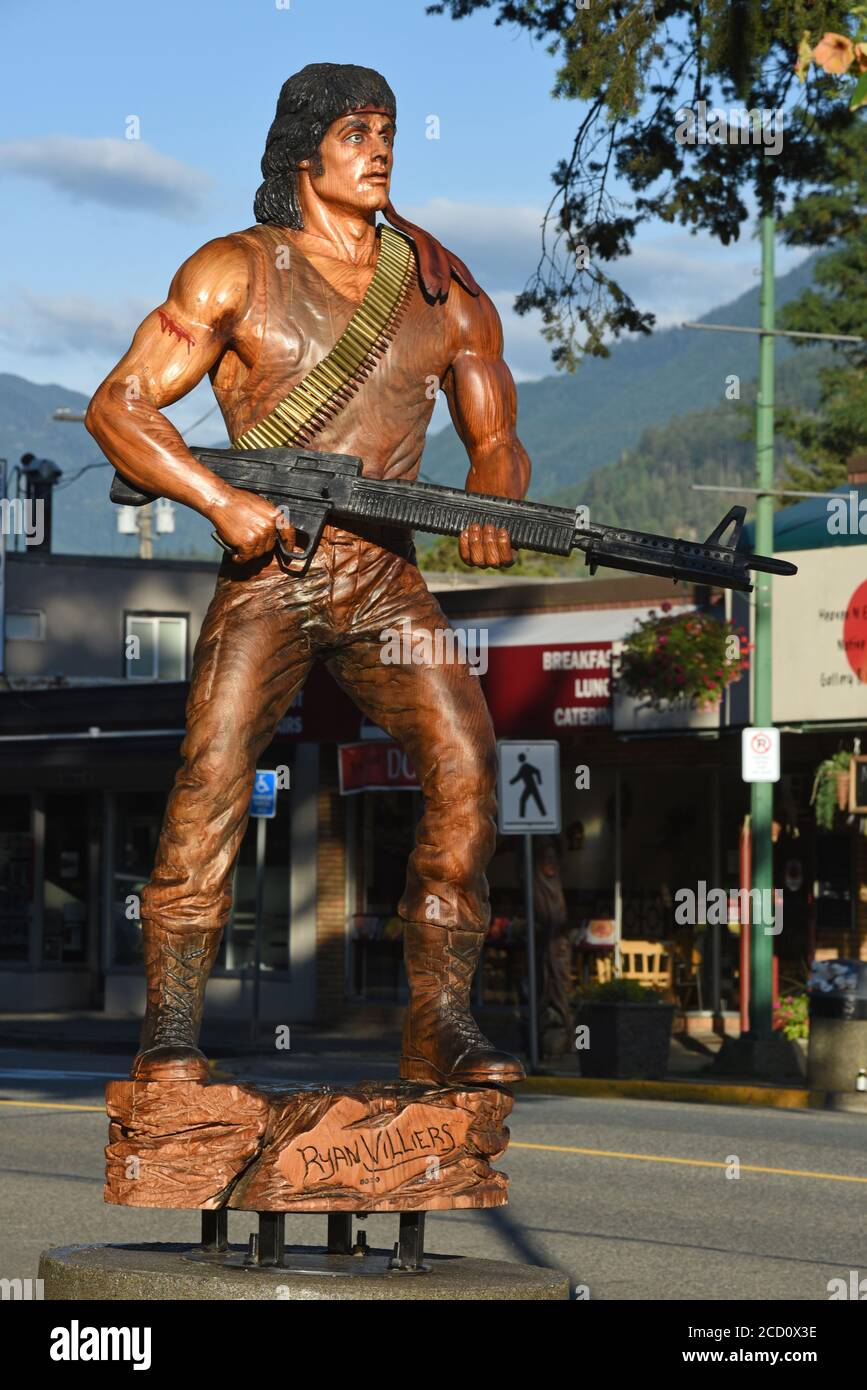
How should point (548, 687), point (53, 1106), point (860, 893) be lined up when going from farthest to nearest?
point (548, 687)
point (860, 893)
point (53, 1106)

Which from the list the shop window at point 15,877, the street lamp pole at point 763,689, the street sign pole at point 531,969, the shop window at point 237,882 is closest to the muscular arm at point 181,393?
the street sign pole at point 531,969

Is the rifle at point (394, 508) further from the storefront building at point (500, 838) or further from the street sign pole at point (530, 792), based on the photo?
the storefront building at point (500, 838)

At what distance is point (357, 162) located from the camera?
5734 millimetres

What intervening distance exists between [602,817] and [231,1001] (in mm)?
5902

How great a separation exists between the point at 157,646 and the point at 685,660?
1052 inches

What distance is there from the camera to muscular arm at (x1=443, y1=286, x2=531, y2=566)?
590cm

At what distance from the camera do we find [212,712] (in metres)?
5.50

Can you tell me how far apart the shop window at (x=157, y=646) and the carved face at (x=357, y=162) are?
130ft

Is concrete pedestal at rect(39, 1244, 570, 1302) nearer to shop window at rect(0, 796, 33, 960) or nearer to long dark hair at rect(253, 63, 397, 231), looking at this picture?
long dark hair at rect(253, 63, 397, 231)

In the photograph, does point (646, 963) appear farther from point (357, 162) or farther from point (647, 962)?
point (357, 162)

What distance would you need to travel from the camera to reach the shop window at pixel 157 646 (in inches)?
1797

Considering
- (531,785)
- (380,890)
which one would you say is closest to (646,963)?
(380,890)

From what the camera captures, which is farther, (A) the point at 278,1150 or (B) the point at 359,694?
(B) the point at 359,694
